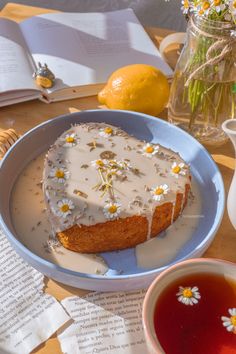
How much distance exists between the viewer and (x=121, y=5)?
2.59 m

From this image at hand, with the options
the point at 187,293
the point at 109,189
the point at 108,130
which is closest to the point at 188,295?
the point at 187,293

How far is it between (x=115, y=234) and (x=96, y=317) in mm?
150

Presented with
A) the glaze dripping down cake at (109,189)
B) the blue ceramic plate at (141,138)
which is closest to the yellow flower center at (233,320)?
the blue ceramic plate at (141,138)

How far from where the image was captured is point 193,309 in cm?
71

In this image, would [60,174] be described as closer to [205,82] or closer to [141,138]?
[141,138]

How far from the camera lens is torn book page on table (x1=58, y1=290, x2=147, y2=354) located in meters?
0.79

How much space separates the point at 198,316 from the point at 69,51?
928mm

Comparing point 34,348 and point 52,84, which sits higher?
point 52,84

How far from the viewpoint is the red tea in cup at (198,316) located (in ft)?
2.19

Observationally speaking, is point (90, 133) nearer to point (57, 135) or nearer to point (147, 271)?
point (57, 135)

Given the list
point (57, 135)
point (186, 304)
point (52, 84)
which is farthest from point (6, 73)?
point (186, 304)

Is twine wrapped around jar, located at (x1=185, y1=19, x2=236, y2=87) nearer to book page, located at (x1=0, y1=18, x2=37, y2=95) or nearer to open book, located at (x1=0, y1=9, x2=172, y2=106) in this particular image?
open book, located at (x1=0, y1=9, x2=172, y2=106)

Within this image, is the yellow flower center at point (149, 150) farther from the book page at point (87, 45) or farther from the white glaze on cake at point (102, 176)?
the book page at point (87, 45)

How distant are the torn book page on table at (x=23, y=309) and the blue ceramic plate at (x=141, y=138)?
0.05 m
